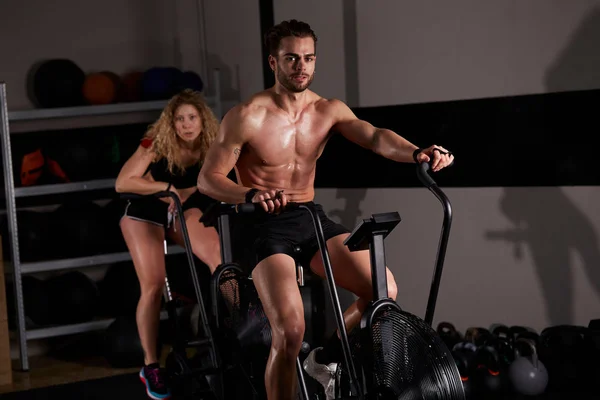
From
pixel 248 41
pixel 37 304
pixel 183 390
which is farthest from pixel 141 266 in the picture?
pixel 248 41

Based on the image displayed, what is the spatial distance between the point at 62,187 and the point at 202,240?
1.54 metres

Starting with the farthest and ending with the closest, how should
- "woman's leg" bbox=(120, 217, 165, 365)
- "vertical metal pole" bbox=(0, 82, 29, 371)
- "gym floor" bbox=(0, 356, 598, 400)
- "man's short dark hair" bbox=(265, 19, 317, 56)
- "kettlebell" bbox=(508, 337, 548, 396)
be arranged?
1. "vertical metal pole" bbox=(0, 82, 29, 371)
2. "gym floor" bbox=(0, 356, 598, 400)
3. "woman's leg" bbox=(120, 217, 165, 365)
4. "kettlebell" bbox=(508, 337, 548, 396)
5. "man's short dark hair" bbox=(265, 19, 317, 56)

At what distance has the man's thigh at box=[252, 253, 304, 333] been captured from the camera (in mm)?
2932

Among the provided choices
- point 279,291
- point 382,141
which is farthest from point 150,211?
point 382,141

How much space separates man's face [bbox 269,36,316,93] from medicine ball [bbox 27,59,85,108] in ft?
9.33

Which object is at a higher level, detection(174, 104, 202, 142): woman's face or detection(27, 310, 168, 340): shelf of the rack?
detection(174, 104, 202, 142): woman's face

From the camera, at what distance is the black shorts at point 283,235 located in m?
3.08

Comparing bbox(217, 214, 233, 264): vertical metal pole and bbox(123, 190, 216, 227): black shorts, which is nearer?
bbox(217, 214, 233, 264): vertical metal pole

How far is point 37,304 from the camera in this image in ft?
17.6

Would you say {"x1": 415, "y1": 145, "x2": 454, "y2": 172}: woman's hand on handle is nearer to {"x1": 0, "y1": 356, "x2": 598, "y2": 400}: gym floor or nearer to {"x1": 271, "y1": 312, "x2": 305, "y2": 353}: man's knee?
{"x1": 271, "y1": 312, "x2": 305, "y2": 353}: man's knee

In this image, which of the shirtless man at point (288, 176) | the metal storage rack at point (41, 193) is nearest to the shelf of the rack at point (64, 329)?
the metal storage rack at point (41, 193)

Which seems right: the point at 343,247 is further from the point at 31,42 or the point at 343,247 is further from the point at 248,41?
the point at 31,42

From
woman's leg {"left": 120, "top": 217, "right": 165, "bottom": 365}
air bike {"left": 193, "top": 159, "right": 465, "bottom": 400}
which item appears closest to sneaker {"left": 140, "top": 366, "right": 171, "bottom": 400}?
woman's leg {"left": 120, "top": 217, "right": 165, "bottom": 365}

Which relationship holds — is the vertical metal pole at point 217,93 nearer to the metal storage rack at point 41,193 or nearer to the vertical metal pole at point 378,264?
the metal storage rack at point 41,193
